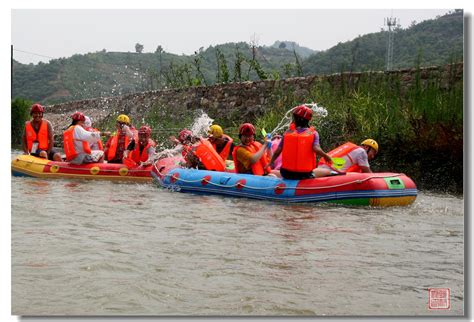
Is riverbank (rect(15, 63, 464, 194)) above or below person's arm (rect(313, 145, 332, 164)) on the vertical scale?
above

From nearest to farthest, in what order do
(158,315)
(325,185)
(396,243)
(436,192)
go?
(158,315), (396,243), (325,185), (436,192)

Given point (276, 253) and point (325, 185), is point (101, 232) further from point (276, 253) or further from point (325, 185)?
point (325, 185)

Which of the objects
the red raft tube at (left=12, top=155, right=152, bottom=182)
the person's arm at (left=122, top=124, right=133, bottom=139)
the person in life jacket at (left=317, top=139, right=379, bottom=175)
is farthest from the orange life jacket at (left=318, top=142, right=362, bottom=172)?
the person's arm at (left=122, top=124, right=133, bottom=139)

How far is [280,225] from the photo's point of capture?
7.94m

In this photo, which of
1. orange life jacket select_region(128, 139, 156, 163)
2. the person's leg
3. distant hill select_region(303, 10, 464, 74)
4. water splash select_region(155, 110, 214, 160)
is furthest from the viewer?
water splash select_region(155, 110, 214, 160)

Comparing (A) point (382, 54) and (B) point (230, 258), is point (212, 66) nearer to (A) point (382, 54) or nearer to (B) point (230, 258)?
(A) point (382, 54)

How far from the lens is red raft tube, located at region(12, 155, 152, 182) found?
12508mm

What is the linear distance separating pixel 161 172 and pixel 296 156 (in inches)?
124

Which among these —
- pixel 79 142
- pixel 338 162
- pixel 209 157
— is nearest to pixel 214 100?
pixel 79 142

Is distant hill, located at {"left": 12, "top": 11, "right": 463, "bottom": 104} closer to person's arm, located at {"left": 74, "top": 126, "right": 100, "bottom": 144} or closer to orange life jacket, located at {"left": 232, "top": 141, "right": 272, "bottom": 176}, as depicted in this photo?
person's arm, located at {"left": 74, "top": 126, "right": 100, "bottom": 144}

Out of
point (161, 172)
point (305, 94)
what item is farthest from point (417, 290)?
point (305, 94)

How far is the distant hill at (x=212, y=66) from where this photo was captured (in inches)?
508

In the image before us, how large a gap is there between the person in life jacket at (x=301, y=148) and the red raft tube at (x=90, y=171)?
3.60m

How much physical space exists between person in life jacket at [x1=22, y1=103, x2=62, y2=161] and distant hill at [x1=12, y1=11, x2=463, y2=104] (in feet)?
1.09
